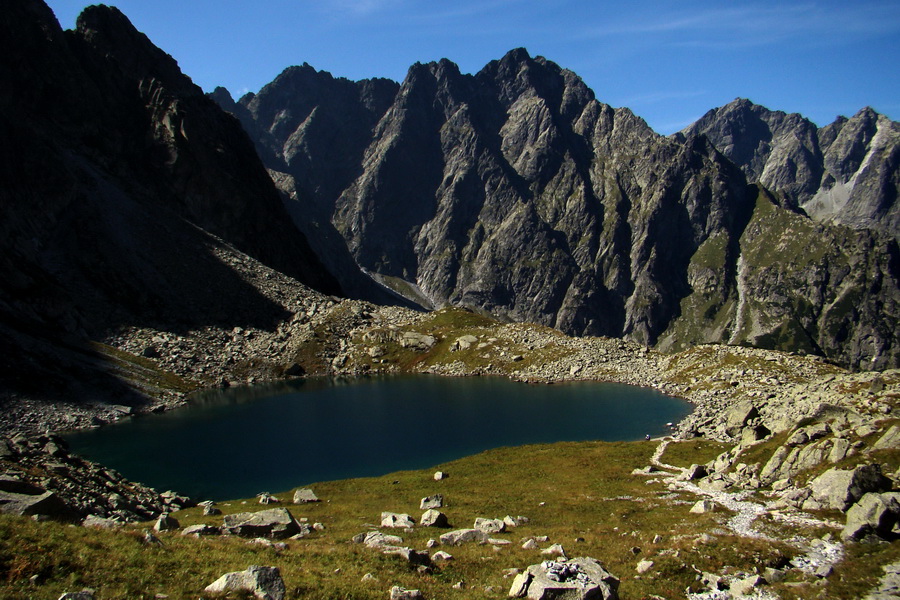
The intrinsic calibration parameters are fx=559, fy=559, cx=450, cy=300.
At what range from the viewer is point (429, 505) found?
41812mm

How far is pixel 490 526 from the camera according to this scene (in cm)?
3272

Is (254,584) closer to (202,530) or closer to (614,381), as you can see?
(202,530)

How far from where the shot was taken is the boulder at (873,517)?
942 inches

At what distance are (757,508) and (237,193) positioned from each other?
640ft

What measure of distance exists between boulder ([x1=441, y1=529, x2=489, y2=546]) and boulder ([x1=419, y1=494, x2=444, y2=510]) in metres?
12.4

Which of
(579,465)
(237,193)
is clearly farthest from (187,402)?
(237,193)

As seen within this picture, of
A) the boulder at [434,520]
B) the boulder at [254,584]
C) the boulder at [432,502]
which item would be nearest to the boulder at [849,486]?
the boulder at [434,520]

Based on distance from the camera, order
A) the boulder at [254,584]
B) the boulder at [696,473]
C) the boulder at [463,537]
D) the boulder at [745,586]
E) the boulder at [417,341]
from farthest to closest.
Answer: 1. the boulder at [417,341]
2. the boulder at [696,473]
3. the boulder at [463,537]
4. the boulder at [745,586]
5. the boulder at [254,584]

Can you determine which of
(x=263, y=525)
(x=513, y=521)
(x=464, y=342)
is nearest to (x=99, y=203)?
(x=464, y=342)

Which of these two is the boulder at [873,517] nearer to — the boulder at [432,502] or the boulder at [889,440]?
the boulder at [889,440]

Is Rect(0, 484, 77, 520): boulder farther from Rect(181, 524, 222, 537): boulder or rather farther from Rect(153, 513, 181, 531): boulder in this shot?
Rect(181, 524, 222, 537): boulder

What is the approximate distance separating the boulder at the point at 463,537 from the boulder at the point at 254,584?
13.5 metres

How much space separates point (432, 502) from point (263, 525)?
590 inches

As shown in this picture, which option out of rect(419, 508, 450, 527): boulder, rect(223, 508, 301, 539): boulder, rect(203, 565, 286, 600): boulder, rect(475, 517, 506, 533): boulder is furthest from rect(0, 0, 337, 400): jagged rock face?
rect(203, 565, 286, 600): boulder
